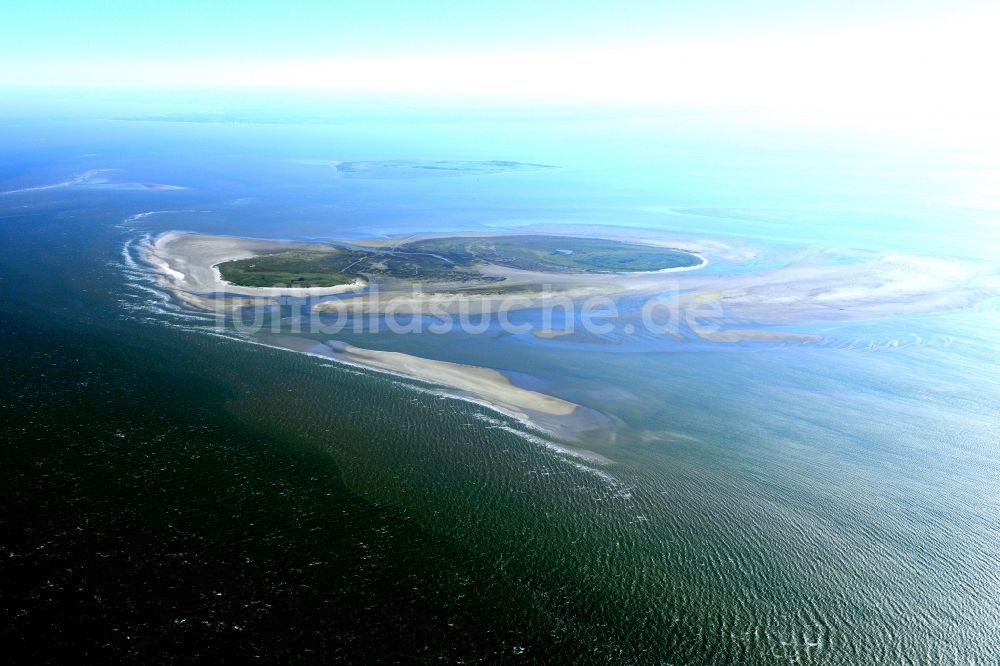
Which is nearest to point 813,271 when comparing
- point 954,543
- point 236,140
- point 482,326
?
point 482,326

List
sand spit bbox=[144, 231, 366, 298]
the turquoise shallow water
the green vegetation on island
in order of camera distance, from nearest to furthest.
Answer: the turquoise shallow water
sand spit bbox=[144, 231, 366, 298]
the green vegetation on island

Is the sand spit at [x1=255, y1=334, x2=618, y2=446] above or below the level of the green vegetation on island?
below

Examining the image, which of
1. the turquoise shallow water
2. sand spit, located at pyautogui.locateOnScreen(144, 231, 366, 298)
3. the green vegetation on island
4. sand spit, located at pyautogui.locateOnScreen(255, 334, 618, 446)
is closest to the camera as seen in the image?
the turquoise shallow water

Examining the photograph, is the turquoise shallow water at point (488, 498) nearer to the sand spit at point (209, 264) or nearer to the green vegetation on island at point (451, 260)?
the sand spit at point (209, 264)

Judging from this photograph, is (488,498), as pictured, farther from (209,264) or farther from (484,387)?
(209,264)

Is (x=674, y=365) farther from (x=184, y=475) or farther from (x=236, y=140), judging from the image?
(x=236, y=140)

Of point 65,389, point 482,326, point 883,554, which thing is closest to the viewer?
point 883,554

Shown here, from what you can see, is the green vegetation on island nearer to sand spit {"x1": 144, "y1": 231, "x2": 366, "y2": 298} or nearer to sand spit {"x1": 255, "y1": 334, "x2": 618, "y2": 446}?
sand spit {"x1": 144, "y1": 231, "x2": 366, "y2": 298}

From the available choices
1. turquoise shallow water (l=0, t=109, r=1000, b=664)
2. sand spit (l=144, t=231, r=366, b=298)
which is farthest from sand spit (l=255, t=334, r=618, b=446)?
sand spit (l=144, t=231, r=366, b=298)

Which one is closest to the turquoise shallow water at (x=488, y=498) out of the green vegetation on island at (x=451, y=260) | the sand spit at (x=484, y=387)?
the sand spit at (x=484, y=387)
